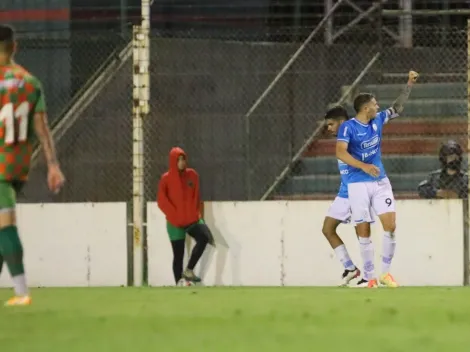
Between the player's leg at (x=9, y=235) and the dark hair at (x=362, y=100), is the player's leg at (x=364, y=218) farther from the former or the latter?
the player's leg at (x=9, y=235)

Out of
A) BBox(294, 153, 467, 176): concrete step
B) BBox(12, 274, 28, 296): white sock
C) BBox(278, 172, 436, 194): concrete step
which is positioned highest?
BBox(294, 153, 467, 176): concrete step

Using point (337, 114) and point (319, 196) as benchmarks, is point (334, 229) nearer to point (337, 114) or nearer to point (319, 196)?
point (337, 114)

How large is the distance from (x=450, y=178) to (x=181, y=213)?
302 centimetres

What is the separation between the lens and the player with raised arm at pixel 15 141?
10.0 meters

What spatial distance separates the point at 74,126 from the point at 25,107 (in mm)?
7461

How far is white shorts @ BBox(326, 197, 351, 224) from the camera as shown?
14828 millimetres

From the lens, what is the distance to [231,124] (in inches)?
676

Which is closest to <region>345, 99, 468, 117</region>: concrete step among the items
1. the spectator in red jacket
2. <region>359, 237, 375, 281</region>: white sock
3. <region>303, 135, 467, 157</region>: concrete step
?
<region>303, 135, 467, 157</region>: concrete step

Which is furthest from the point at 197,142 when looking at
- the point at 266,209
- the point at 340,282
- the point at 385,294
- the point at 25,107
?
the point at 25,107

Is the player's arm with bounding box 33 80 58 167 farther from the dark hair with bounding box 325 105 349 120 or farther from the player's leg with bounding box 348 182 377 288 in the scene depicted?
the dark hair with bounding box 325 105 349 120

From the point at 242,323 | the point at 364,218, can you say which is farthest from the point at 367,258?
the point at 242,323

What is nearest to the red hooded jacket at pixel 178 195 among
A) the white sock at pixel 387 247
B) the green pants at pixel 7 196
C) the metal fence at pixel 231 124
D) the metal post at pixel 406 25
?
the metal fence at pixel 231 124

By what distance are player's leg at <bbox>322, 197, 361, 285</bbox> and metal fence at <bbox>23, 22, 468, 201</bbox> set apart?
2.24 meters

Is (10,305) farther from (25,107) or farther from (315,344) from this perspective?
(315,344)
